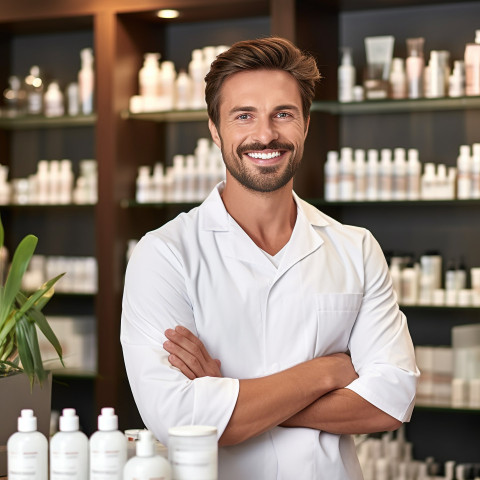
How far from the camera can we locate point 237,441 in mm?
1816

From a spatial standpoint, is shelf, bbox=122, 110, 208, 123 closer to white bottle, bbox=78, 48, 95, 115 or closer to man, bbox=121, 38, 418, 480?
white bottle, bbox=78, 48, 95, 115

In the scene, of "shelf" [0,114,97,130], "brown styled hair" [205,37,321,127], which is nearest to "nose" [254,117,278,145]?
"brown styled hair" [205,37,321,127]

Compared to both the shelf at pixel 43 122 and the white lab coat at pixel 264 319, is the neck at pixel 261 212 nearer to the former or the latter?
the white lab coat at pixel 264 319

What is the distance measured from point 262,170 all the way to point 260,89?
0.62ft

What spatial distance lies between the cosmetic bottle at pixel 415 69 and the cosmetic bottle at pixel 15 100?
2002 mm

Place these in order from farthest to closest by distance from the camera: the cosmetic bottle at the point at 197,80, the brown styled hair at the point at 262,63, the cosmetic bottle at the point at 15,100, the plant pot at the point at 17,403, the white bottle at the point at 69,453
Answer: the cosmetic bottle at the point at 15,100 < the cosmetic bottle at the point at 197,80 < the brown styled hair at the point at 262,63 < the plant pot at the point at 17,403 < the white bottle at the point at 69,453

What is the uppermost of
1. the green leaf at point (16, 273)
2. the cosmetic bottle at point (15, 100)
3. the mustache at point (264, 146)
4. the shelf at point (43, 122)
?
the cosmetic bottle at point (15, 100)

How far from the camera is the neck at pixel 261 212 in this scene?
2.07m

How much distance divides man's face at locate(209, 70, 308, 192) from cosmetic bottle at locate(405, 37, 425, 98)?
6.57 ft

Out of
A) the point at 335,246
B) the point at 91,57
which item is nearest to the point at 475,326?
the point at 335,246

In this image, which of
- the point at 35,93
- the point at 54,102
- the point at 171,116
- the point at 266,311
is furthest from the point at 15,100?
the point at 266,311

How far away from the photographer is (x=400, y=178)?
3912 mm

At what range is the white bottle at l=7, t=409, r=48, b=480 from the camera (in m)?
1.54

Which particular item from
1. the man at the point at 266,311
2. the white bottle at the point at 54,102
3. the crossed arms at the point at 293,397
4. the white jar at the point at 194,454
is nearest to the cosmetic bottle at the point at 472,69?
the man at the point at 266,311
